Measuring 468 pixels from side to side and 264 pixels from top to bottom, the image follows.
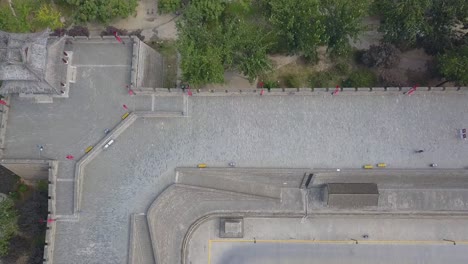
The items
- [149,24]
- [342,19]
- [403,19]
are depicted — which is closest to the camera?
[342,19]

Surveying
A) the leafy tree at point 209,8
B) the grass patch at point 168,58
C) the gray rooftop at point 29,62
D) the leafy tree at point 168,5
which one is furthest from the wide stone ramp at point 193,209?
the leafy tree at point 168,5

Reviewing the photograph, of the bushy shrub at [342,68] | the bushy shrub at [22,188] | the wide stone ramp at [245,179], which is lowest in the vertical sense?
the bushy shrub at [22,188]

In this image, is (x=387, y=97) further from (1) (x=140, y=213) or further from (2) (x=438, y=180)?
(1) (x=140, y=213)

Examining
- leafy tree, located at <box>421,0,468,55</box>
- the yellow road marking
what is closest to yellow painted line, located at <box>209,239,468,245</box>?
the yellow road marking

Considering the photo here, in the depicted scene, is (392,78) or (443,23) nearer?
(443,23)

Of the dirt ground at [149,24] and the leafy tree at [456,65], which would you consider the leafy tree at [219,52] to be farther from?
the leafy tree at [456,65]

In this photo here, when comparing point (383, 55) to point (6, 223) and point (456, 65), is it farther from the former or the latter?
point (6, 223)

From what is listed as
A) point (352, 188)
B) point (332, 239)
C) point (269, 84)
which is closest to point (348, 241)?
point (332, 239)
